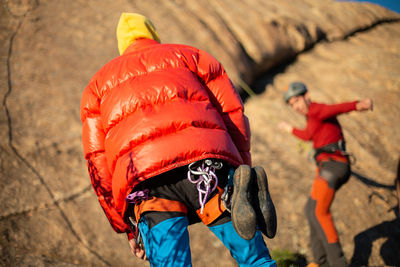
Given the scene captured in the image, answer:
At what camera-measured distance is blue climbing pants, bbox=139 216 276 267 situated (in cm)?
168

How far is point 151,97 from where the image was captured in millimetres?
1808

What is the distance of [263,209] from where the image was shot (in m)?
1.85

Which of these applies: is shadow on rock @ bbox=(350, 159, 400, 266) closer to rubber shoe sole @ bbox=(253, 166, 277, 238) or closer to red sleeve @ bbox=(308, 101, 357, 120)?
red sleeve @ bbox=(308, 101, 357, 120)

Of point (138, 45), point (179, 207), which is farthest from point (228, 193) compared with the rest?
point (138, 45)

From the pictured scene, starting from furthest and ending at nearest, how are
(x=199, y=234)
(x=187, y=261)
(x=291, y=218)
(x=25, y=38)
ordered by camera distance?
(x=25, y=38) → (x=291, y=218) → (x=199, y=234) → (x=187, y=261)

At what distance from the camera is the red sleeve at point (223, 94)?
2.10 meters

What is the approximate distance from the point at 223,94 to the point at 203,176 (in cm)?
64

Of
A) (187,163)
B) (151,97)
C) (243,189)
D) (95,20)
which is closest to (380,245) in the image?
(243,189)

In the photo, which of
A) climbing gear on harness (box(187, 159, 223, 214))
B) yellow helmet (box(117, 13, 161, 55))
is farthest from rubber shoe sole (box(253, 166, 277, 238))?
yellow helmet (box(117, 13, 161, 55))

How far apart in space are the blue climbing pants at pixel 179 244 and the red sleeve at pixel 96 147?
395mm

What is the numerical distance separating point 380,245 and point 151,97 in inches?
170

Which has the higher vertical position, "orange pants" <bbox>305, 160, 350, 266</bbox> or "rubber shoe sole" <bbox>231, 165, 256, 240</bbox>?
"rubber shoe sole" <bbox>231, 165, 256, 240</bbox>

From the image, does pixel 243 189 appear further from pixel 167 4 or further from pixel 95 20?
pixel 167 4

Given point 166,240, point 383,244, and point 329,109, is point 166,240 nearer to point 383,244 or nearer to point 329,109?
point 329,109
